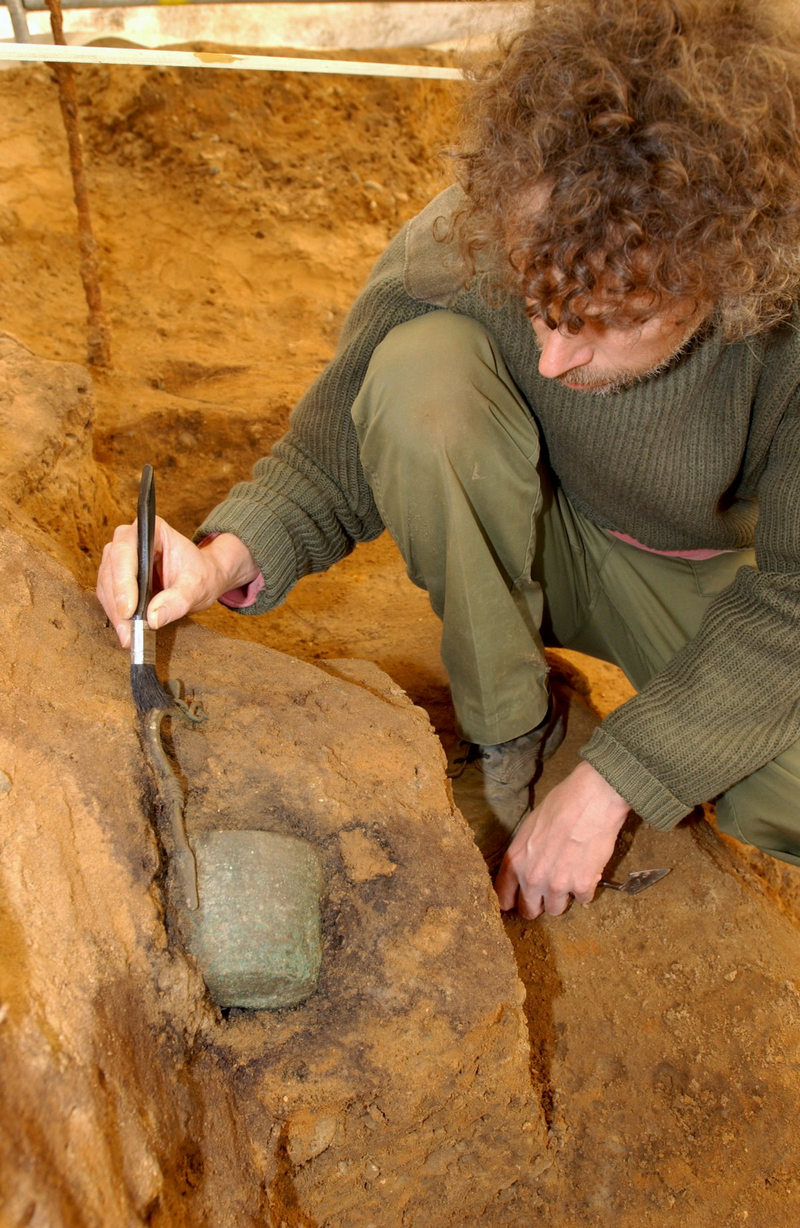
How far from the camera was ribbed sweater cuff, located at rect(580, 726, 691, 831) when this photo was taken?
1533 millimetres

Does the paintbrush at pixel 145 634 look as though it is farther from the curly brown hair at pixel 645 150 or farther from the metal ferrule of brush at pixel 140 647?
the curly brown hair at pixel 645 150

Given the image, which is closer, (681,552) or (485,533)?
(485,533)

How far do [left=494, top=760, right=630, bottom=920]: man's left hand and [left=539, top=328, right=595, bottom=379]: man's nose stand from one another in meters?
0.65

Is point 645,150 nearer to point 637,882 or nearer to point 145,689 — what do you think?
point 145,689

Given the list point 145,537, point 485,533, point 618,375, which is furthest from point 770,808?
point 145,537

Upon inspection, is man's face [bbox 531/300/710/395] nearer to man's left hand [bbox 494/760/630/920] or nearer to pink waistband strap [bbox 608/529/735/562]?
pink waistband strap [bbox 608/529/735/562]

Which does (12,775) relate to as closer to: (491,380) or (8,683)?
(8,683)

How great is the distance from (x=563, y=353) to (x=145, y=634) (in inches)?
28.9

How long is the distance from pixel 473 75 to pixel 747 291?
482 mm

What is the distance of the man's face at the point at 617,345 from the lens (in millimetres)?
1253

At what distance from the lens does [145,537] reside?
1.38 m

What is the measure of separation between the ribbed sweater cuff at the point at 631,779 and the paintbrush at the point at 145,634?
703 mm

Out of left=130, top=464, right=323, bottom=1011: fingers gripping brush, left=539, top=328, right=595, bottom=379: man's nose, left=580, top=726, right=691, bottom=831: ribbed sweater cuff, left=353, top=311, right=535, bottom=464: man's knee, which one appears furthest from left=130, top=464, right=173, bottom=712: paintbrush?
left=580, top=726, right=691, bottom=831: ribbed sweater cuff

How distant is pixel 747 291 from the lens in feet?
3.96
